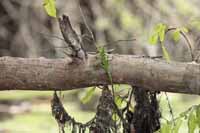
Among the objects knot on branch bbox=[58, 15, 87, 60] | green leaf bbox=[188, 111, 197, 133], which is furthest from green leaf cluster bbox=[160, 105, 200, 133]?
knot on branch bbox=[58, 15, 87, 60]

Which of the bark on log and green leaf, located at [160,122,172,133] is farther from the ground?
the bark on log

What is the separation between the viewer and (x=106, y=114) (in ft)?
3.68

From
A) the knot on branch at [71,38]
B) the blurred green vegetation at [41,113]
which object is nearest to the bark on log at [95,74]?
the knot on branch at [71,38]

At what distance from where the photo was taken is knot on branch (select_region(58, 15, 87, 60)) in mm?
1031

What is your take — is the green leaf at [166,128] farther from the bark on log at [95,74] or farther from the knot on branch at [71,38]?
Answer: the knot on branch at [71,38]

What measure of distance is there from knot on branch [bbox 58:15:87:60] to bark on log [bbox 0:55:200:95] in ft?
0.06

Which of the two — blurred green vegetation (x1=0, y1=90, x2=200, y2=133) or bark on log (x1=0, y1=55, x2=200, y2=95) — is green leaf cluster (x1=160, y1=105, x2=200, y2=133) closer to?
bark on log (x1=0, y1=55, x2=200, y2=95)

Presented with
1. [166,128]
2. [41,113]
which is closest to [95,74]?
[166,128]

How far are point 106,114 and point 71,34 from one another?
0.61 feet

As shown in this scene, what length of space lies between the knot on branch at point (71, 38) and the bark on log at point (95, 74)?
0.06 ft

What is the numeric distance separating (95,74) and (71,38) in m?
0.08

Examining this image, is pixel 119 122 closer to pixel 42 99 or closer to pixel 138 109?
pixel 138 109

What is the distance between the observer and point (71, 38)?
1043 millimetres

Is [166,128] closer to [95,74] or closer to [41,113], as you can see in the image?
[95,74]
